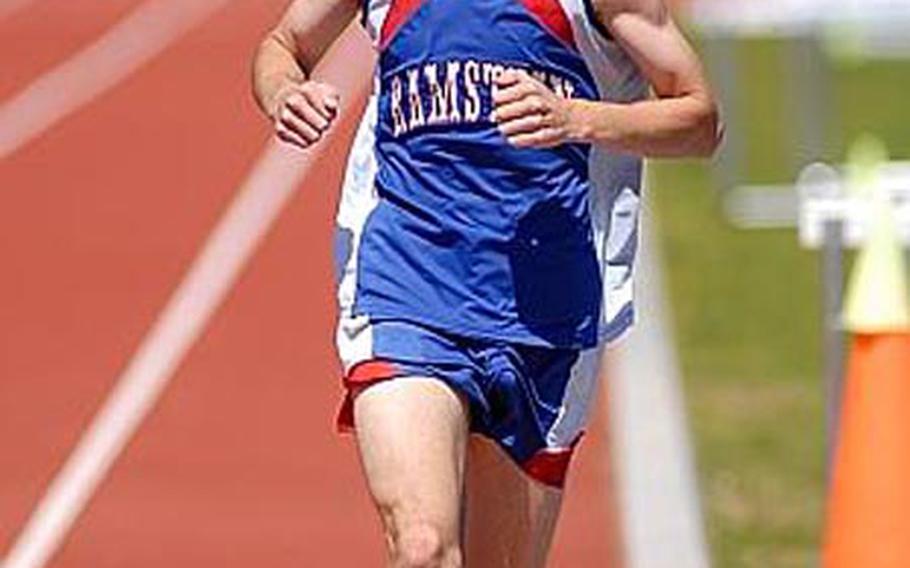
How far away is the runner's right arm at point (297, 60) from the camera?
695cm

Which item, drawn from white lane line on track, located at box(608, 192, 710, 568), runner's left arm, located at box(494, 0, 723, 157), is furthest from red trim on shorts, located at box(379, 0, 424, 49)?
white lane line on track, located at box(608, 192, 710, 568)

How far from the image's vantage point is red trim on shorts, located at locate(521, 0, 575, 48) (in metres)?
6.98

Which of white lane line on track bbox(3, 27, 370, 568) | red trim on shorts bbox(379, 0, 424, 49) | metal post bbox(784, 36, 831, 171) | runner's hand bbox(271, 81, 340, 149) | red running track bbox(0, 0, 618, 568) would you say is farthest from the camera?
metal post bbox(784, 36, 831, 171)

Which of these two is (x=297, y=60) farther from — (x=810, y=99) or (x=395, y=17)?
(x=810, y=99)

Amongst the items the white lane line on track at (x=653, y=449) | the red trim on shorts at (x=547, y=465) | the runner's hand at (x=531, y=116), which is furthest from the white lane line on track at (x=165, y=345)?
the runner's hand at (x=531, y=116)

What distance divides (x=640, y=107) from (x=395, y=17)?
1.58ft

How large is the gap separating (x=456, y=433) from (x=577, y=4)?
82 cm

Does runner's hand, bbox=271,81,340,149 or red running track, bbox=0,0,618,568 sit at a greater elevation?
runner's hand, bbox=271,81,340,149

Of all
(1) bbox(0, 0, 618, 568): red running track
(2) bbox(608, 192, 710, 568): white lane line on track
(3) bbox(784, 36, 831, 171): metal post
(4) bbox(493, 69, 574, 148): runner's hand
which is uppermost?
Result: (4) bbox(493, 69, 574, 148): runner's hand

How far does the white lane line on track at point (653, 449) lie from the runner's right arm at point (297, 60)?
12.2 ft

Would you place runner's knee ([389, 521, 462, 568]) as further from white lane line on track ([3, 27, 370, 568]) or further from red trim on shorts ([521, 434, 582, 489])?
white lane line on track ([3, 27, 370, 568])

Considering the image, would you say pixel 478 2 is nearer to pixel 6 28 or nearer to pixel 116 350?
pixel 116 350

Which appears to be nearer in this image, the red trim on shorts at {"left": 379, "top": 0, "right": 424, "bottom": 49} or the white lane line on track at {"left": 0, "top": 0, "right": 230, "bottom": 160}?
the red trim on shorts at {"left": 379, "top": 0, "right": 424, "bottom": 49}

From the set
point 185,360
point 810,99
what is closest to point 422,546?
point 185,360
